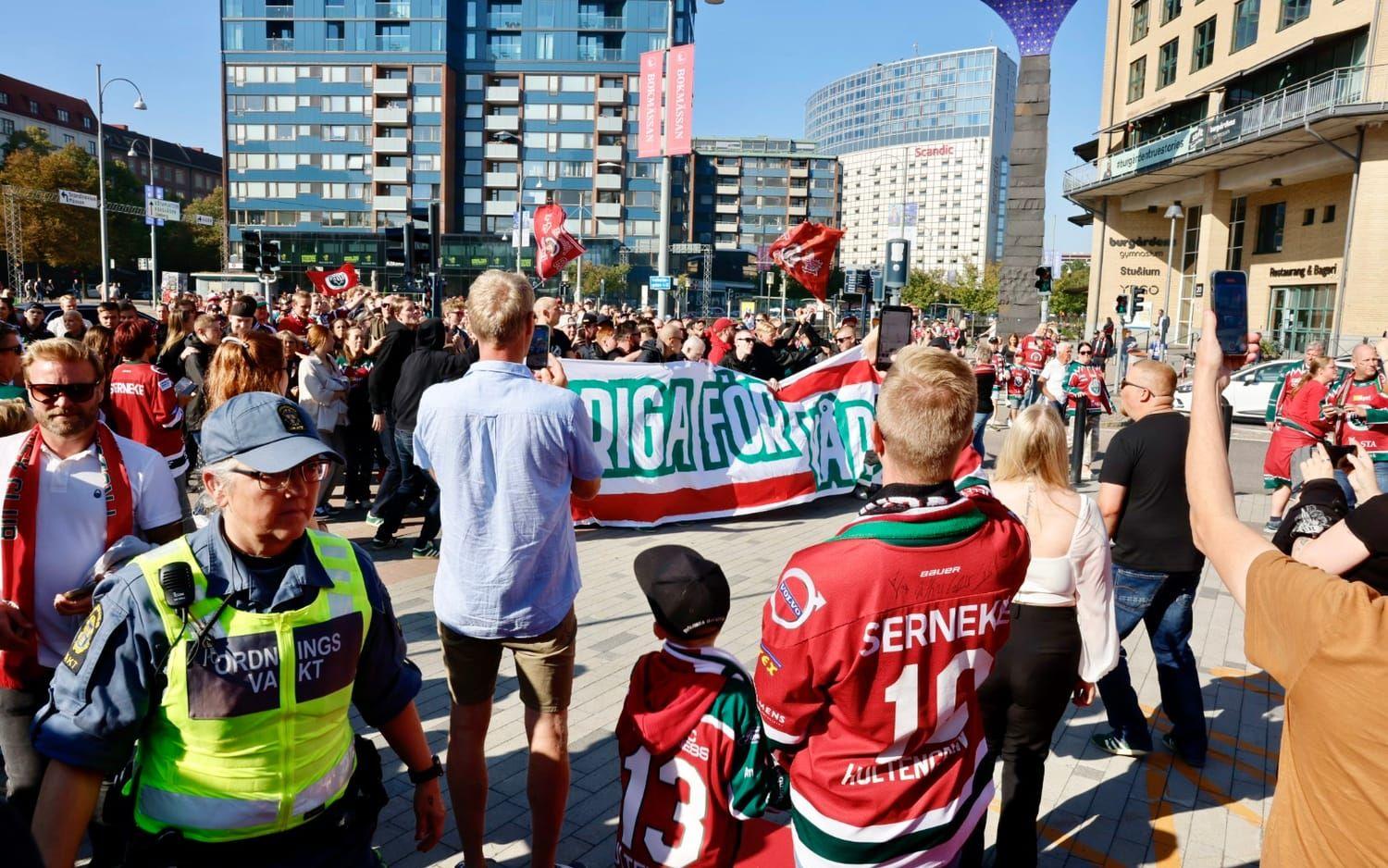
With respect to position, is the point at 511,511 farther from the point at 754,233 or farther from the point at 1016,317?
the point at 754,233

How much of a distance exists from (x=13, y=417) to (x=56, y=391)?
2.52ft

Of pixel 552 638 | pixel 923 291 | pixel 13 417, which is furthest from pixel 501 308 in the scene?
pixel 923 291

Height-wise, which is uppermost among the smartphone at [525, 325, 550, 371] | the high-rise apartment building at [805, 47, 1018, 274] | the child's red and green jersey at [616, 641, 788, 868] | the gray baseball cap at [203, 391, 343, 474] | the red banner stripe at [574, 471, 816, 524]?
the high-rise apartment building at [805, 47, 1018, 274]

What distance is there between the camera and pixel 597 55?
73.2m

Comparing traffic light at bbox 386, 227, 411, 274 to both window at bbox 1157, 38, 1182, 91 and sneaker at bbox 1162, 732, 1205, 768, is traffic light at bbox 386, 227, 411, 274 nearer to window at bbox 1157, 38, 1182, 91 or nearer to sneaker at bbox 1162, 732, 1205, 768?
sneaker at bbox 1162, 732, 1205, 768

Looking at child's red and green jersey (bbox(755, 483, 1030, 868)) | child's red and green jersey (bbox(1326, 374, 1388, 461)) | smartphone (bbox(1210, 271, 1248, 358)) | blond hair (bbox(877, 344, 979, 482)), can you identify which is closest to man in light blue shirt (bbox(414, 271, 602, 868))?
child's red and green jersey (bbox(755, 483, 1030, 868))

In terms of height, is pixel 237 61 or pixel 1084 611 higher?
pixel 237 61

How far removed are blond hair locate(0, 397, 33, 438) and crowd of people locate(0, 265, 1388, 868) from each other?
0.01 meters

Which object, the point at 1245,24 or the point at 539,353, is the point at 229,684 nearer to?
the point at 539,353

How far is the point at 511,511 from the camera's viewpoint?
318cm

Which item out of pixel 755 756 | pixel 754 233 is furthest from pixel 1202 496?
pixel 754 233

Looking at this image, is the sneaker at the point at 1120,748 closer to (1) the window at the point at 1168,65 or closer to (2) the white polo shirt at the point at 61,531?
(2) the white polo shirt at the point at 61,531

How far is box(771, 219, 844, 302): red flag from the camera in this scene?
13.8m

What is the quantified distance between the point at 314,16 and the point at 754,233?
6199cm
